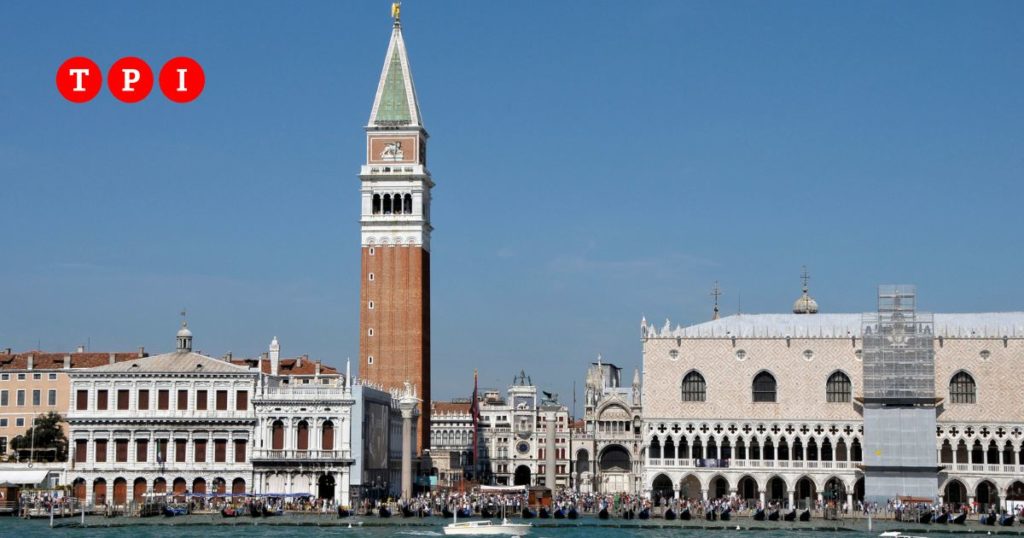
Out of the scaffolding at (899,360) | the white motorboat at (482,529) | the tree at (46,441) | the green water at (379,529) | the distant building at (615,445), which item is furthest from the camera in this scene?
the distant building at (615,445)

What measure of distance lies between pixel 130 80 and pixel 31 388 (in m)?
60.2

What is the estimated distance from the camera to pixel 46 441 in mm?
81312

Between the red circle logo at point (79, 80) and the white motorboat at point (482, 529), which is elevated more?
the red circle logo at point (79, 80)

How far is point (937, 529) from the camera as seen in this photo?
203 ft

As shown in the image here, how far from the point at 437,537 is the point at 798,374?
913 inches

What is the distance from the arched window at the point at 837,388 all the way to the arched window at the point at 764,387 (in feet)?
8.67

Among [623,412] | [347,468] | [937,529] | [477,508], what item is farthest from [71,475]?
[623,412]

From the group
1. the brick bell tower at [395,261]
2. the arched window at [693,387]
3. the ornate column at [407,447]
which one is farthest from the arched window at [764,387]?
the brick bell tower at [395,261]

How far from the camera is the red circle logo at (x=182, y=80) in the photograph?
3259cm

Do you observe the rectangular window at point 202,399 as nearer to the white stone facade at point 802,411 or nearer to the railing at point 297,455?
the railing at point 297,455

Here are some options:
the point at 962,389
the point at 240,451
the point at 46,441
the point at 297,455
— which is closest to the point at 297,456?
the point at 297,455

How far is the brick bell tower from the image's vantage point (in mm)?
89562

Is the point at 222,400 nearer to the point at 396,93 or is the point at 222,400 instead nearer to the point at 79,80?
the point at 396,93

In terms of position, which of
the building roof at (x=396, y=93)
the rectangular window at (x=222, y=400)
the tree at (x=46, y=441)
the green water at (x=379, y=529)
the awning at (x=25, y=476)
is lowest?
the green water at (x=379, y=529)
